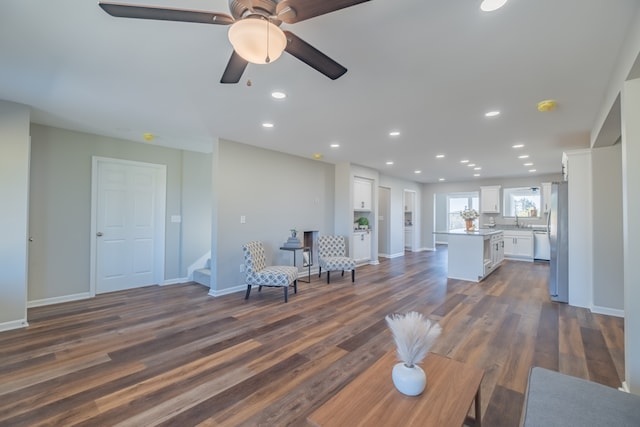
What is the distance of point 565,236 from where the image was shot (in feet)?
14.0

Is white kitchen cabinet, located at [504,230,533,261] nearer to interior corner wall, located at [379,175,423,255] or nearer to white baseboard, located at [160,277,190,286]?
interior corner wall, located at [379,175,423,255]

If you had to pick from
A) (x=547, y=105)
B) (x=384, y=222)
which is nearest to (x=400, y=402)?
(x=547, y=105)

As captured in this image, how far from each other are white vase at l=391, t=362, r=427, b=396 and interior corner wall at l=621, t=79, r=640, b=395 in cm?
161

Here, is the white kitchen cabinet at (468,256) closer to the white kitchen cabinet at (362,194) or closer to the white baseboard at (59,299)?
the white kitchen cabinet at (362,194)

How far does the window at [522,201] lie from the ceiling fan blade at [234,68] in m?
9.36

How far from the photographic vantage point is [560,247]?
4332mm

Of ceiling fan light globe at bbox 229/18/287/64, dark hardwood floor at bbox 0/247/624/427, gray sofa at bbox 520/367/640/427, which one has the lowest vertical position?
dark hardwood floor at bbox 0/247/624/427

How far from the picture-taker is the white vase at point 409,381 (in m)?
1.37

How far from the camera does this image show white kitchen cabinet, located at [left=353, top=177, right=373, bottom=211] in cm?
705

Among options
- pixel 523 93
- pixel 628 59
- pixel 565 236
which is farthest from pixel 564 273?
pixel 628 59

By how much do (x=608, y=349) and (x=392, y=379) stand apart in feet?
9.20

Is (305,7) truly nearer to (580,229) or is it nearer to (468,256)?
(580,229)

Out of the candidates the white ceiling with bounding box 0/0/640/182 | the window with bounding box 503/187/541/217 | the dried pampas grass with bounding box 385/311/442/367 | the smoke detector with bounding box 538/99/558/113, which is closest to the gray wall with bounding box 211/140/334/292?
the white ceiling with bounding box 0/0/640/182

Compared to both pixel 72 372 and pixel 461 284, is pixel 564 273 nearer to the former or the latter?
pixel 461 284
